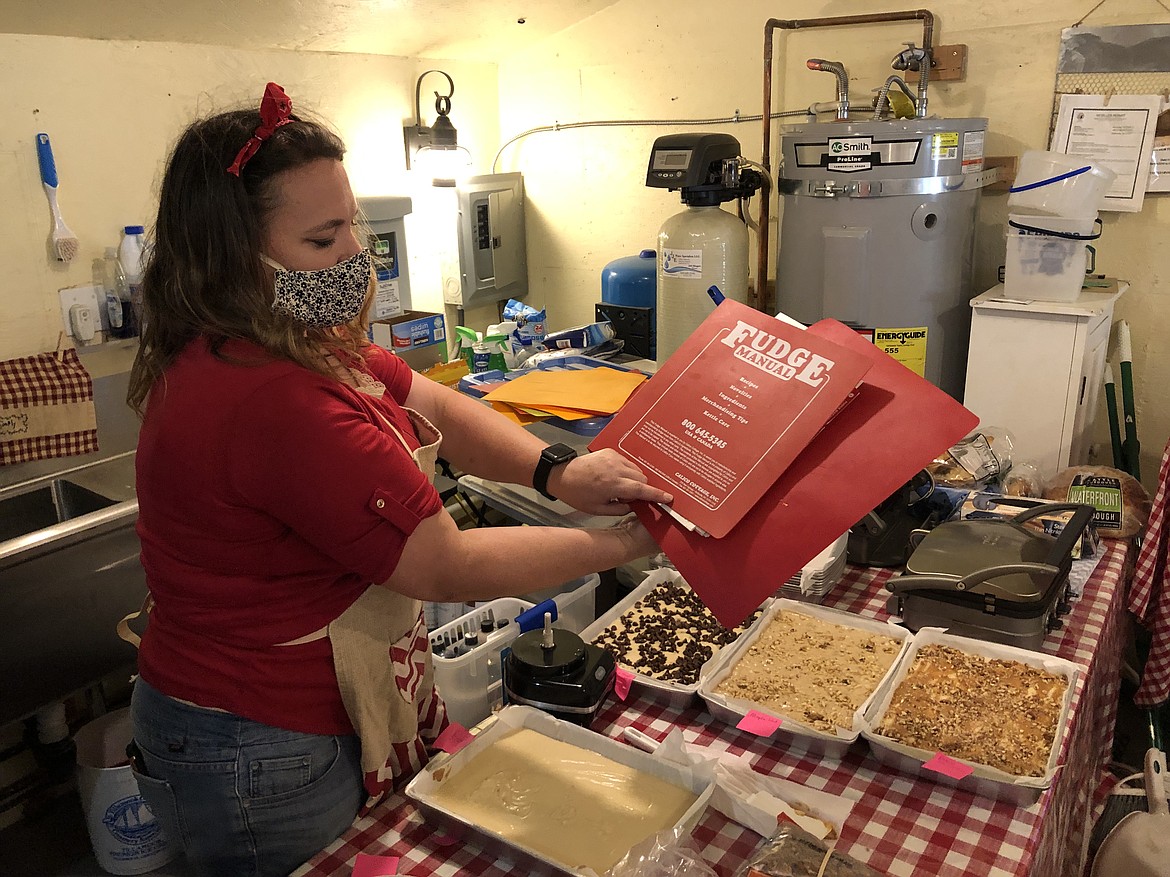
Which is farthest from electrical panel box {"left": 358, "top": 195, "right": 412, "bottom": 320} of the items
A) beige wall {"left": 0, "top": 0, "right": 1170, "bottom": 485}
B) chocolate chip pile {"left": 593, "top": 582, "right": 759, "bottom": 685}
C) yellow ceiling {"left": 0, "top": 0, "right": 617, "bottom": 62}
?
chocolate chip pile {"left": 593, "top": 582, "right": 759, "bottom": 685}

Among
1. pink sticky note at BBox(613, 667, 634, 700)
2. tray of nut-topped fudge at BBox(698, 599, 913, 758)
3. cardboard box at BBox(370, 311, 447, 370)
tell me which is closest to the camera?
Answer: tray of nut-topped fudge at BBox(698, 599, 913, 758)

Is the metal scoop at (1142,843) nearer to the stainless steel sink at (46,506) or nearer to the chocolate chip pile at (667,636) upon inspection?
the chocolate chip pile at (667,636)

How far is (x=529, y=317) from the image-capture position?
9.69ft

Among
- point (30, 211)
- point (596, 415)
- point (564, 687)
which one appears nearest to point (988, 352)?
point (596, 415)

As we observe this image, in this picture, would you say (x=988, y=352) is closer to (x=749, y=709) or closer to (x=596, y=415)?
(x=596, y=415)

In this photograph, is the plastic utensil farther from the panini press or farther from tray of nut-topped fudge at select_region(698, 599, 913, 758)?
the panini press

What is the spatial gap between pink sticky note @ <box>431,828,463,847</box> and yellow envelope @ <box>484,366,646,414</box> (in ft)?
3.27

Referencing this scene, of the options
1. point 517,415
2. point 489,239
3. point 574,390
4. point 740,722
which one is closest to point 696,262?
point 574,390

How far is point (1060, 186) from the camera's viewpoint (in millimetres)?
2256

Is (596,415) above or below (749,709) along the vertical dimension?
above

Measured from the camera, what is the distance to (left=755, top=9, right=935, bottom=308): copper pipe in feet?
8.48

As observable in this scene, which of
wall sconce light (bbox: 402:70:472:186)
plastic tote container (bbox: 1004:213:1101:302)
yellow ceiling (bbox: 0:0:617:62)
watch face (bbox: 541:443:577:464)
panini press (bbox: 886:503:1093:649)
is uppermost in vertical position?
yellow ceiling (bbox: 0:0:617:62)

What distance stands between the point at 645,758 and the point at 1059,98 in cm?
226

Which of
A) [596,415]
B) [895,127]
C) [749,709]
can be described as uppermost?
[895,127]
